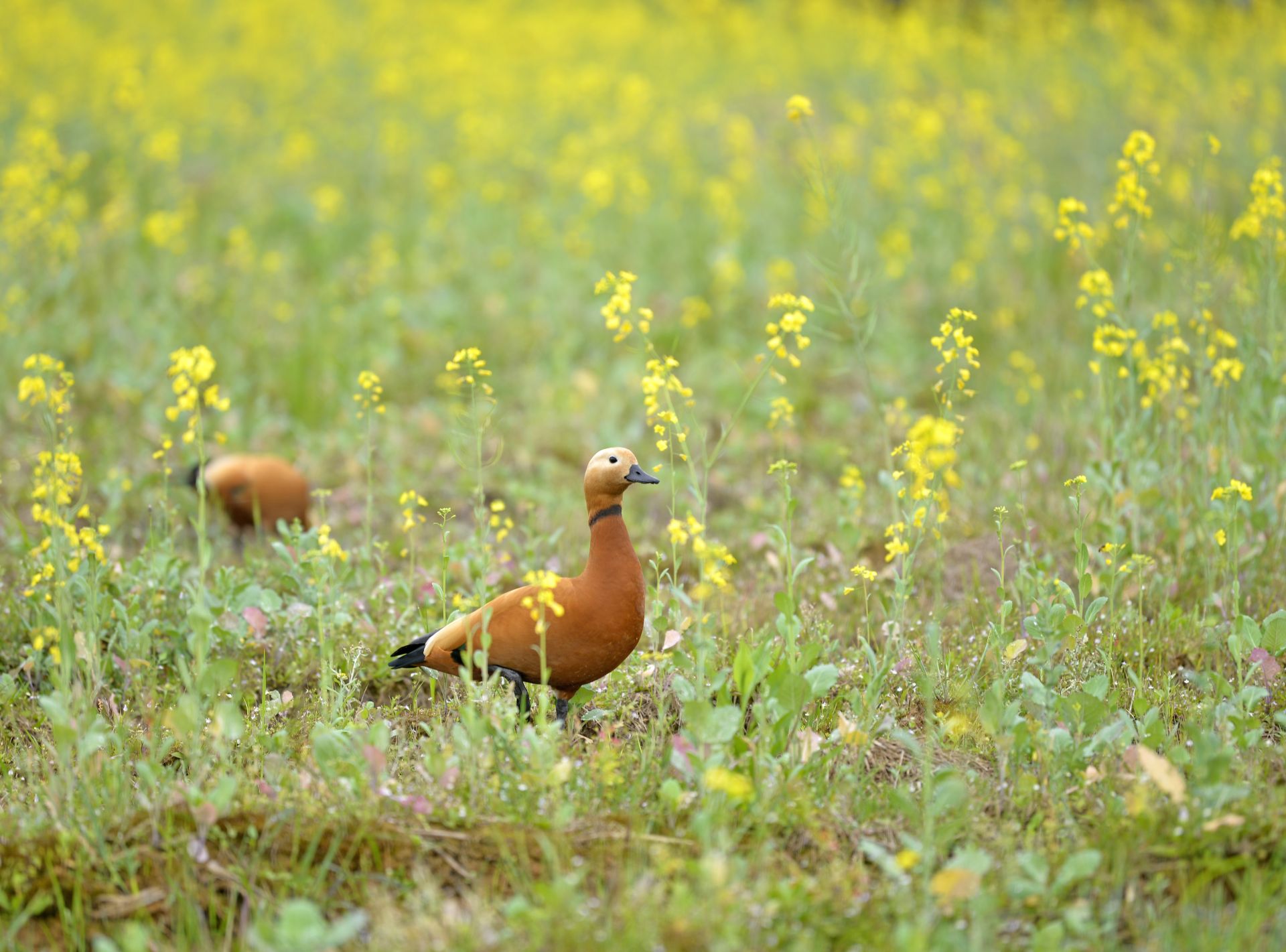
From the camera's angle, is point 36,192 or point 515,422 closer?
point 515,422

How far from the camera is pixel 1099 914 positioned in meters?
2.34

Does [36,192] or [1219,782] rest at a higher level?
[36,192]

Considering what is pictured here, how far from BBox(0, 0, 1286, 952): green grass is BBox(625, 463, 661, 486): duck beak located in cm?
12

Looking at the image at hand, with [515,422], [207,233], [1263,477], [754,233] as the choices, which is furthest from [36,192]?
[1263,477]

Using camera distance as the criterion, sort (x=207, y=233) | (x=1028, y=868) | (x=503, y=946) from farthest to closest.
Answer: (x=207, y=233) < (x=1028, y=868) < (x=503, y=946)

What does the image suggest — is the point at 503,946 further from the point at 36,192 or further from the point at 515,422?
the point at 36,192

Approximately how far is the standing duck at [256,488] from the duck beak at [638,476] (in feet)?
7.50

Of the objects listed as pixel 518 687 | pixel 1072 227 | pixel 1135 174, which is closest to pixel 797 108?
pixel 1072 227

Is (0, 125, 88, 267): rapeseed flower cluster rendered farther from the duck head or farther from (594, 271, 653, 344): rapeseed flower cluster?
the duck head

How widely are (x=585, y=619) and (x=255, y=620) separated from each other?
1.36m

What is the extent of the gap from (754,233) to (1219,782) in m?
6.49

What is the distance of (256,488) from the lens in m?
4.73

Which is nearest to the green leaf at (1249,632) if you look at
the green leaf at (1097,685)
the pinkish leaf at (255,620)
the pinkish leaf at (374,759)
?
the green leaf at (1097,685)

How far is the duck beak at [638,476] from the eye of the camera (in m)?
2.83
